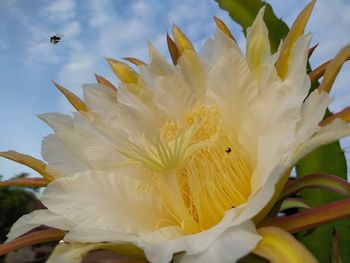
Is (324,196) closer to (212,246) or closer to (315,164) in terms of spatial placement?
(315,164)

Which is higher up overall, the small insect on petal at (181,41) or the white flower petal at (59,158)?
the small insect on petal at (181,41)

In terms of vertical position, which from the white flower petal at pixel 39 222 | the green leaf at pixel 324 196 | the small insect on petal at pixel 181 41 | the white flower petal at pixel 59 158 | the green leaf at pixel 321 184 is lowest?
the green leaf at pixel 324 196

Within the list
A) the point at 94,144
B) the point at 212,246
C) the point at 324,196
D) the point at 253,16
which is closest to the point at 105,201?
the point at 94,144

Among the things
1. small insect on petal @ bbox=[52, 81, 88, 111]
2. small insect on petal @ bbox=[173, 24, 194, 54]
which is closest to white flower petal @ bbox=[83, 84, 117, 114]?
small insect on petal @ bbox=[52, 81, 88, 111]

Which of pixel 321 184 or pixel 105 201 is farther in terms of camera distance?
pixel 105 201

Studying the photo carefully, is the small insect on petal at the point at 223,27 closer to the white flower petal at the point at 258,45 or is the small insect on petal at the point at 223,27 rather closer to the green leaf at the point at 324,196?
the white flower petal at the point at 258,45

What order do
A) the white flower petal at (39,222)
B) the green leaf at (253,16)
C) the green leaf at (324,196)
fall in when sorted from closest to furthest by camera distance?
the white flower petal at (39,222), the green leaf at (324,196), the green leaf at (253,16)

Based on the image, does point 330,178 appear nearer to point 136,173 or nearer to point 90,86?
point 136,173

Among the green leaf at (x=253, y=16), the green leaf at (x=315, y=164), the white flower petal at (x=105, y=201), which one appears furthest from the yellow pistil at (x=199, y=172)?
the green leaf at (x=253, y=16)
